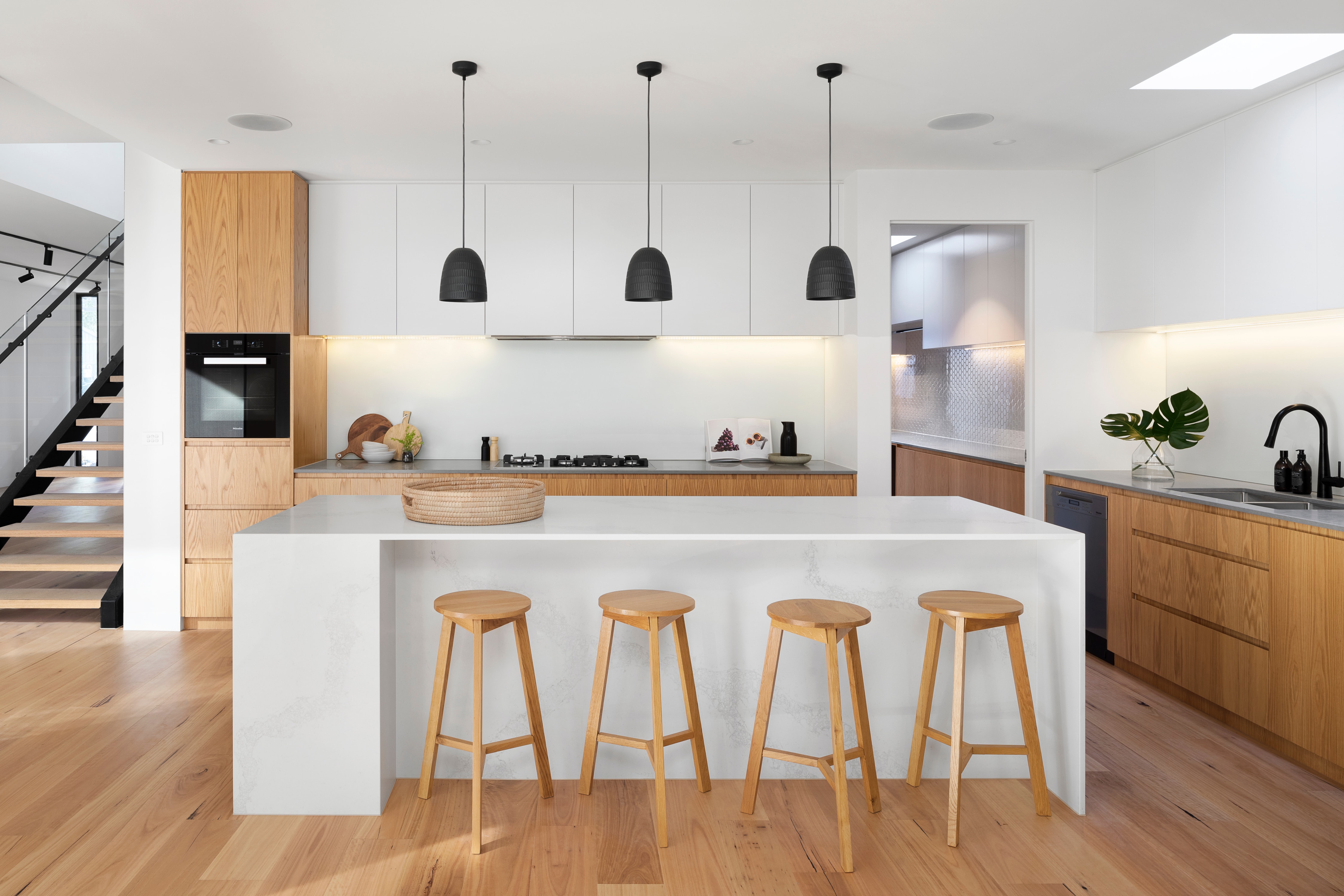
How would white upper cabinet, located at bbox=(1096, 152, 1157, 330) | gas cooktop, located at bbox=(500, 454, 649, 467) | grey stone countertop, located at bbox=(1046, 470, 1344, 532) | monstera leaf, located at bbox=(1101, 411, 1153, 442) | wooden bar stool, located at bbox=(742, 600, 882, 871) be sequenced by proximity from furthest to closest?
1. gas cooktop, located at bbox=(500, 454, 649, 467)
2. white upper cabinet, located at bbox=(1096, 152, 1157, 330)
3. monstera leaf, located at bbox=(1101, 411, 1153, 442)
4. grey stone countertop, located at bbox=(1046, 470, 1344, 532)
5. wooden bar stool, located at bbox=(742, 600, 882, 871)

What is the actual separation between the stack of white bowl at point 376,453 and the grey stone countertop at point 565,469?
0.10 feet

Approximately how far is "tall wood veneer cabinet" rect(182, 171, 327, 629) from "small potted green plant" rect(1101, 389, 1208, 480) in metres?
4.21

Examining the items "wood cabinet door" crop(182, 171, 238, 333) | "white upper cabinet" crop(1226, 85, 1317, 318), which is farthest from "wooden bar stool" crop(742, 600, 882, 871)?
"wood cabinet door" crop(182, 171, 238, 333)

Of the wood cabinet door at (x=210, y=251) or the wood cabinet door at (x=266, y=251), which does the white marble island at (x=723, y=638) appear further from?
the wood cabinet door at (x=210, y=251)

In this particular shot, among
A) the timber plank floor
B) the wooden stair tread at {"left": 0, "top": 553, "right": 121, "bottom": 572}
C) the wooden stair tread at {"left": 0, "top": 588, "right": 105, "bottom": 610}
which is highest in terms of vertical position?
the wooden stair tread at {"left": 0, "top": 553, "right": 121, "bottom": 572}

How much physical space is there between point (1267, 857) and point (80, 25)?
171 inches

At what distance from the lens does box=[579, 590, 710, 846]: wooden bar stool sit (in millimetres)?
2391

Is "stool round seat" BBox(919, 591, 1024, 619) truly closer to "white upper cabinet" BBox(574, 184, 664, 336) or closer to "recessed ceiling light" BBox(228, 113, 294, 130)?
"white upper cabinet" BBox(574, 184, 664, 336)

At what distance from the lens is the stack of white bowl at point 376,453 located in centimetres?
482

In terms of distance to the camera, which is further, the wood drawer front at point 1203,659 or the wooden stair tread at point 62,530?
the wooden stair tread at point 62,530

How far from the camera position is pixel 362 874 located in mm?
2203

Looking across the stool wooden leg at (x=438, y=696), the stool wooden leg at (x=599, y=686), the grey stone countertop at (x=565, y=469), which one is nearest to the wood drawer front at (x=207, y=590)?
the grey stone countertop at (x=565, y=469)

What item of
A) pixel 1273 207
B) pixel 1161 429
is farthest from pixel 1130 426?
pixel 1273 207

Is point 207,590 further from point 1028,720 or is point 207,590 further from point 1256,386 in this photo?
point 1256,386
